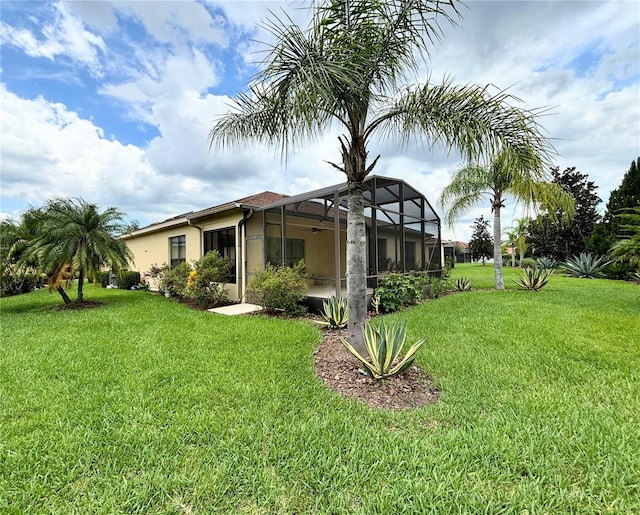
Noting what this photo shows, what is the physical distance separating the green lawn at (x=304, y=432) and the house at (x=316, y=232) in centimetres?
470

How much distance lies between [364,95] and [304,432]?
4.36 m

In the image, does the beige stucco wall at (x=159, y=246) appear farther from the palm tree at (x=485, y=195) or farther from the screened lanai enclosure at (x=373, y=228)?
the palm tree at (x=485, y=195)

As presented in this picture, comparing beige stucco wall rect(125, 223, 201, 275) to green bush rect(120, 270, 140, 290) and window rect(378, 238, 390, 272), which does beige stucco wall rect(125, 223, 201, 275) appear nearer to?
green bush rect(120, 270, 140, 290)

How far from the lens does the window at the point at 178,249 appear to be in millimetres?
14226

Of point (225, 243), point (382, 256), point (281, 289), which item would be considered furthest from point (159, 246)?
point (382, 256)

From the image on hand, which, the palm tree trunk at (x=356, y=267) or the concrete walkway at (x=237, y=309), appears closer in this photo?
the palm tree trunk at (x=356, y=267)

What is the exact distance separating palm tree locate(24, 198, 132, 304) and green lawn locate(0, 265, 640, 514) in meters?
4.41

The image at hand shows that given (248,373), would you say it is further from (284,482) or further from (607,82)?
(607,82)

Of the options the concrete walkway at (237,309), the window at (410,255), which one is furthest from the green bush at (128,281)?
the window at (410,255)

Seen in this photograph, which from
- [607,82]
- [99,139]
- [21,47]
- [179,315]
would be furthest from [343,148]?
[99,139]

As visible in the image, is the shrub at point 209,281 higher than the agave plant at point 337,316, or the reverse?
the shrub at point 209,281

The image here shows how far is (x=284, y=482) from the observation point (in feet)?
7.33

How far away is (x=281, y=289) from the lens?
27.2 ft

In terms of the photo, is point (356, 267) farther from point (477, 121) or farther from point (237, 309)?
point (237, 309)
